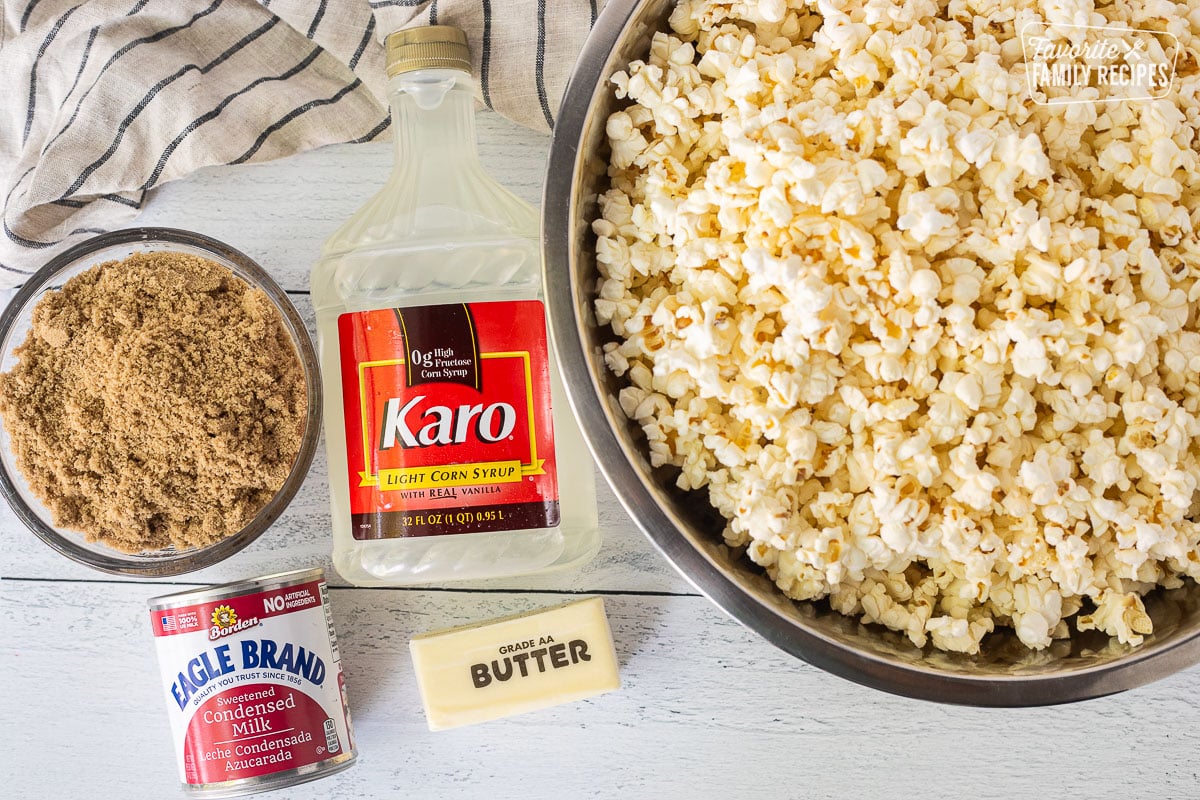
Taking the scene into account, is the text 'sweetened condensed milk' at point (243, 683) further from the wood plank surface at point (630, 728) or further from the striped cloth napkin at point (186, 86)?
the striped cloth napkin at point (186, 86)

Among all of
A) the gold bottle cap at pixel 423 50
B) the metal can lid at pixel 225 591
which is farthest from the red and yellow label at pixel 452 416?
the gold bottle cap at pixel 423 50

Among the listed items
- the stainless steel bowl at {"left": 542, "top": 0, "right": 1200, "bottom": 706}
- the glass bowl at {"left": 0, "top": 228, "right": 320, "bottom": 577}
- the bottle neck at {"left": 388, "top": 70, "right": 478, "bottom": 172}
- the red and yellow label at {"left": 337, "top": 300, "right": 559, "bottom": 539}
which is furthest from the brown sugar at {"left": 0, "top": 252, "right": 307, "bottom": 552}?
the stainless steel bowl at {"left": 542, "top": 0, "right": 1200, "bottom": 706}

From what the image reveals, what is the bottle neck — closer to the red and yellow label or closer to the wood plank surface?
the red and yellow label

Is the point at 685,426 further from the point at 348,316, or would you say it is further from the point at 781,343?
the point at 348,316

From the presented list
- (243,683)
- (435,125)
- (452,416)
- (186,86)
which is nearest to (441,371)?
(452,416)

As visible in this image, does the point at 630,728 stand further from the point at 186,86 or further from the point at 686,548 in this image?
the point at 186,86

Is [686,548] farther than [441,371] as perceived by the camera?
No
